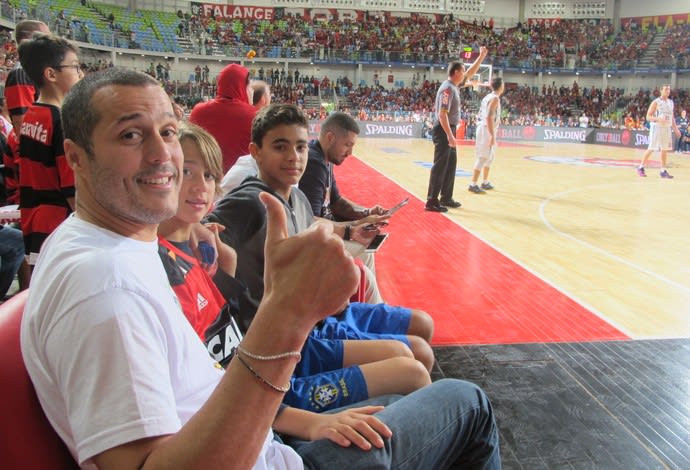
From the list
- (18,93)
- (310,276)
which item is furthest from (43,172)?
(310,276)

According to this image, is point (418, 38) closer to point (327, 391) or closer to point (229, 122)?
point (229, 122)

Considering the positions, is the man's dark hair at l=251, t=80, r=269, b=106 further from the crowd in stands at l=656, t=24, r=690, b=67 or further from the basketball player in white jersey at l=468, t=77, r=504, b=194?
the crowd in stands at l=656, t=24, r=690, b=67

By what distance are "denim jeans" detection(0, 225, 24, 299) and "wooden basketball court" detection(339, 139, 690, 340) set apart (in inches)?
116

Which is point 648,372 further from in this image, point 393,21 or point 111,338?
point 393,21

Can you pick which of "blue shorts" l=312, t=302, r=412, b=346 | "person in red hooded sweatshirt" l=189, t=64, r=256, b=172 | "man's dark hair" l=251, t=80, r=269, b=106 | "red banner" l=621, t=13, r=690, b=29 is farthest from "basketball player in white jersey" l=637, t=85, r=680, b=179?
"red banner" l=621, t=13, r=690, b=29

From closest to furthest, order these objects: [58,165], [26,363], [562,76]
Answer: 1. [26,363]
2. [58,165]
3. [562,76]

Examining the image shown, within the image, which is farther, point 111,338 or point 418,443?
point 418,443

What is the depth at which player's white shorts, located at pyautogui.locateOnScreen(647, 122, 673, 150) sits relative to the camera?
426 inches

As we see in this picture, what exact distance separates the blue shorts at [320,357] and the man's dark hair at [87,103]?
3.78 ft

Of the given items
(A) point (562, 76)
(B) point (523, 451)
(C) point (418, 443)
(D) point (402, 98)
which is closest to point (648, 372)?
(B) point (523, 451)

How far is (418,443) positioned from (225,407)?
0.67 meters

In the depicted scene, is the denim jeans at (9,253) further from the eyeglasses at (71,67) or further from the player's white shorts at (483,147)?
the player's white shorts at (483,147)

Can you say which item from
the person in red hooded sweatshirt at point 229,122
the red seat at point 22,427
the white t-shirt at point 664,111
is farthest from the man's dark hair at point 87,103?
the white t-shirt at point 664,111

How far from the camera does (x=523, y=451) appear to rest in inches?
86.3
